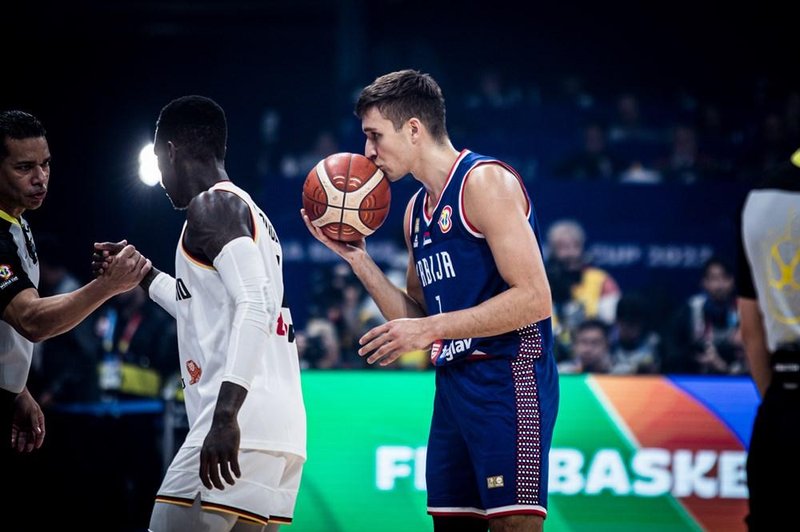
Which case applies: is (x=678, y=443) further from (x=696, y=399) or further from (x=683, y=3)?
(x=683, y=3)

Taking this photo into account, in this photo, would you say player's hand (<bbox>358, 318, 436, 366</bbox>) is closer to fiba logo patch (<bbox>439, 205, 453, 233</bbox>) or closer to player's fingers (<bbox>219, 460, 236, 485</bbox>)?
fiba logo patch (<bbox>439, 205, 453, 233</bbox>)

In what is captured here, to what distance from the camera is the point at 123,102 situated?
1130 centimetres

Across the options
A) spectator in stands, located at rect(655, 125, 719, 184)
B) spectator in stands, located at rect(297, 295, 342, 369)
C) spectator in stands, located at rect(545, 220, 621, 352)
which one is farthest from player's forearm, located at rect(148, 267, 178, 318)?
spectator in stands, located at rect(655, 125, 719, 184)

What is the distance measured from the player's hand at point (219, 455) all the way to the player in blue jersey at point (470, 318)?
2.02 ft

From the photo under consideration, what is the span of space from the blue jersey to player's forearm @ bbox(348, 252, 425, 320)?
30cm

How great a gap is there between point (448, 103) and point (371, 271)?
9107 mm

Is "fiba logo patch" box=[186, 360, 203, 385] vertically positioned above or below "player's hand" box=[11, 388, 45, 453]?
above

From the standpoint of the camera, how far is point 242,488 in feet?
Answer: 11.7

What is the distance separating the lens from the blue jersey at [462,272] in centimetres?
413

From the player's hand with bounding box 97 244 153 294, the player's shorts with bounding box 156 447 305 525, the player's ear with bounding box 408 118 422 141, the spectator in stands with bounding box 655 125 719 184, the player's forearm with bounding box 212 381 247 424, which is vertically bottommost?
the player's shorts with bounding box 156 447 305 525

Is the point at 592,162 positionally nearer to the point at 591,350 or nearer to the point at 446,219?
the point at 591,350

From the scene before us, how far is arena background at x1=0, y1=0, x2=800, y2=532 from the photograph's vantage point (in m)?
6.76

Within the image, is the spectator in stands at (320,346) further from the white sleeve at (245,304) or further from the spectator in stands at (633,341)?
the white sleeve at (245,304)

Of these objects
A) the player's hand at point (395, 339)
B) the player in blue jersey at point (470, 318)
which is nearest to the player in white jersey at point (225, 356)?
the player's hand at point (395, 339)
